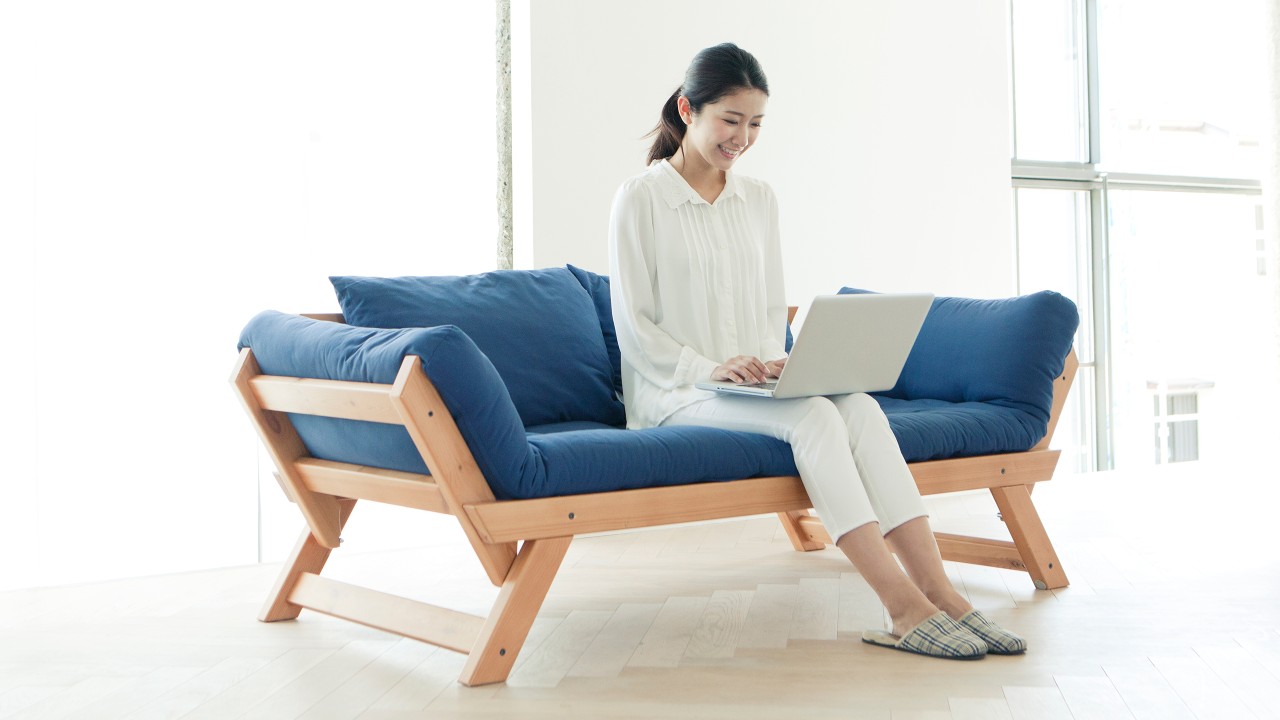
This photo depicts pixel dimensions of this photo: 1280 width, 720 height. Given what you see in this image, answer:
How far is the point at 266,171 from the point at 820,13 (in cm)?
204

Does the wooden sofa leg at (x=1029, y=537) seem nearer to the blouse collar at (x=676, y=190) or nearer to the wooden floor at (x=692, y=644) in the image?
the wooden floor at (x=692, y=644)

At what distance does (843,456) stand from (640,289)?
60 centimetres

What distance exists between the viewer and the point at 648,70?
4.01m

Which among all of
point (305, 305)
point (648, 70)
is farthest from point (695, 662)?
point (648, 70)

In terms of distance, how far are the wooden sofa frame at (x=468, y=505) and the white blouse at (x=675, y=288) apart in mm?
363

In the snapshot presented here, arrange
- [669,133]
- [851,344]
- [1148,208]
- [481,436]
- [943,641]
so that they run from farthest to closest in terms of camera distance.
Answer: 1. [1148,208]
2. [669,133]
3. [851,344]
4. [943,641]
5. [481,436]

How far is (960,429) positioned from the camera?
276 cm

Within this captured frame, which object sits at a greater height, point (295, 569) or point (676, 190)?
point (676, 190)

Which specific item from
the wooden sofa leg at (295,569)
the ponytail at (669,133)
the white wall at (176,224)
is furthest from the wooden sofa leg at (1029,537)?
the white wall at (176,224)

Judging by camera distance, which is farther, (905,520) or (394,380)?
(905,520)

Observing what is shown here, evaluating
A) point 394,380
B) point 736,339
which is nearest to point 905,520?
point 736,339

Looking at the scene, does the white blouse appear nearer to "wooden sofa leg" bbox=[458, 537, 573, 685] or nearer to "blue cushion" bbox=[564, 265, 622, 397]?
"blue cushion" bbox=[564, 265, 622, 397]

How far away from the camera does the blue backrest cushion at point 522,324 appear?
2.77m

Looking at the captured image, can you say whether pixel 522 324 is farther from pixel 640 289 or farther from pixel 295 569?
pixel 295 569
